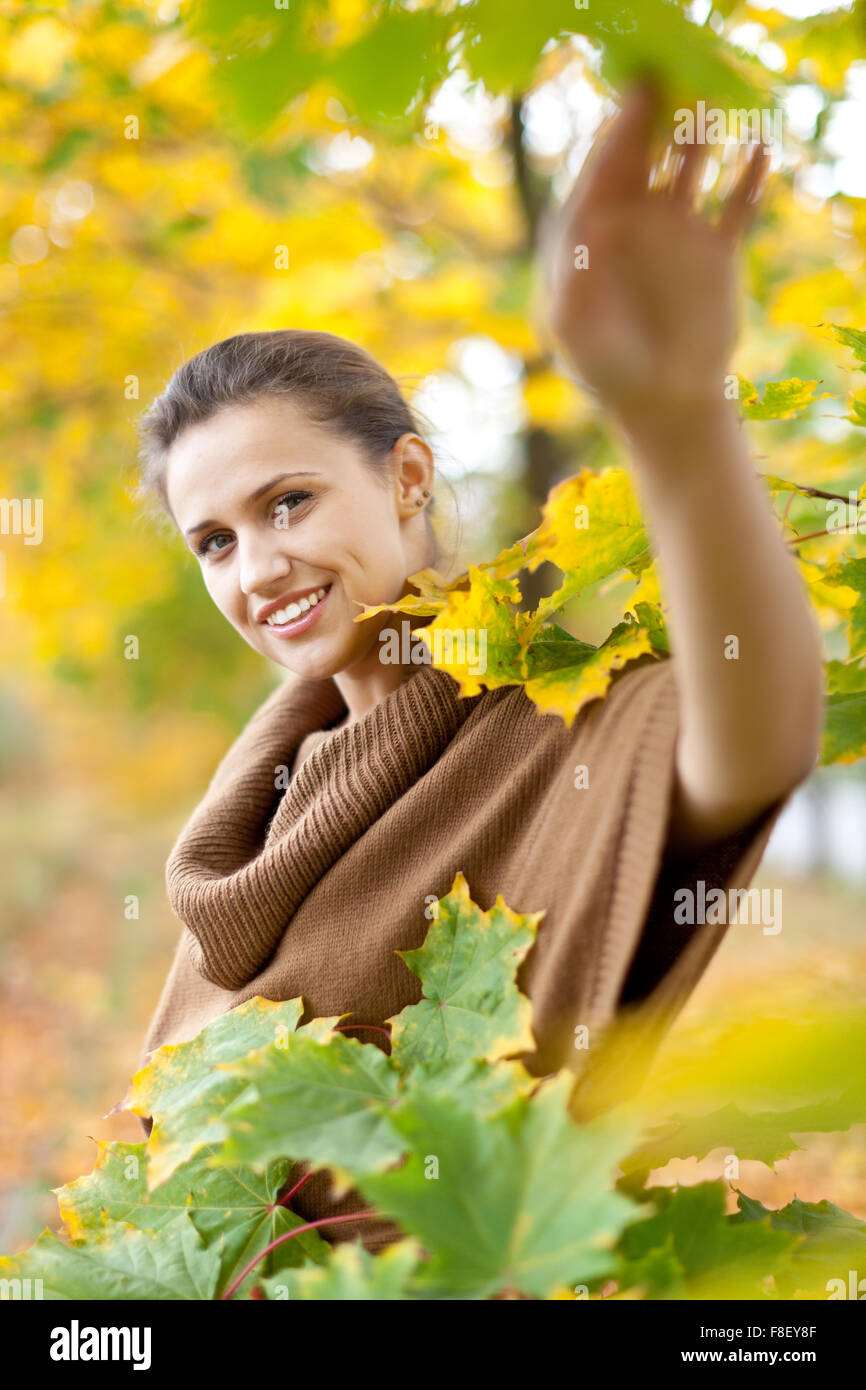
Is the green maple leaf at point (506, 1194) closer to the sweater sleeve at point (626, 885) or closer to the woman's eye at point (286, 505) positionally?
the sweater sleeve at point (626, 885)

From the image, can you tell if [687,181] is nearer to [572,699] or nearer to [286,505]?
[572,699]

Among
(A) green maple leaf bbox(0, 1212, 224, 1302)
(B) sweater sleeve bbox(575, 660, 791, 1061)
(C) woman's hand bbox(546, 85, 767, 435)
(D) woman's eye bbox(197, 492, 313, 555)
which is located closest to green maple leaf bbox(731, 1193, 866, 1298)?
(B) sweater sleeve bbox(575, 660, 791, 1061)

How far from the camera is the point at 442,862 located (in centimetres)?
95

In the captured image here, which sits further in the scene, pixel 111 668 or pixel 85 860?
pixel 85 860

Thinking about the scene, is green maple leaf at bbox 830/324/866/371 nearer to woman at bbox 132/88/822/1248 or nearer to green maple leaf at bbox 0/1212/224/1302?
woman at bbox 132/88/822/1248

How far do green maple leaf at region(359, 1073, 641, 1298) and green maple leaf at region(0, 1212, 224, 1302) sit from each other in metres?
0.34

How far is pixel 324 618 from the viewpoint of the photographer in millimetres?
1114

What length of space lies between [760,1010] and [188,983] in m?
0.95

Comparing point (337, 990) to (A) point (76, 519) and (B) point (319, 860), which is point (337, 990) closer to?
(B) point (319, 860)

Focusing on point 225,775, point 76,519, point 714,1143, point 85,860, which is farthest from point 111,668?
point 714,1143

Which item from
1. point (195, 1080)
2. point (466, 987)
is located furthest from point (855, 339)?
point (195, 1080)

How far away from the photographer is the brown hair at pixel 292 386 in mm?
1133

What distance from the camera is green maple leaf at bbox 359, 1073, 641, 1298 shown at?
0.55m


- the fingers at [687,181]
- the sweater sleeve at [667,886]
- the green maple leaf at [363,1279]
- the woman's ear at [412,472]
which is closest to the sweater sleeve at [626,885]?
the sweater sleeve at [667,886]
